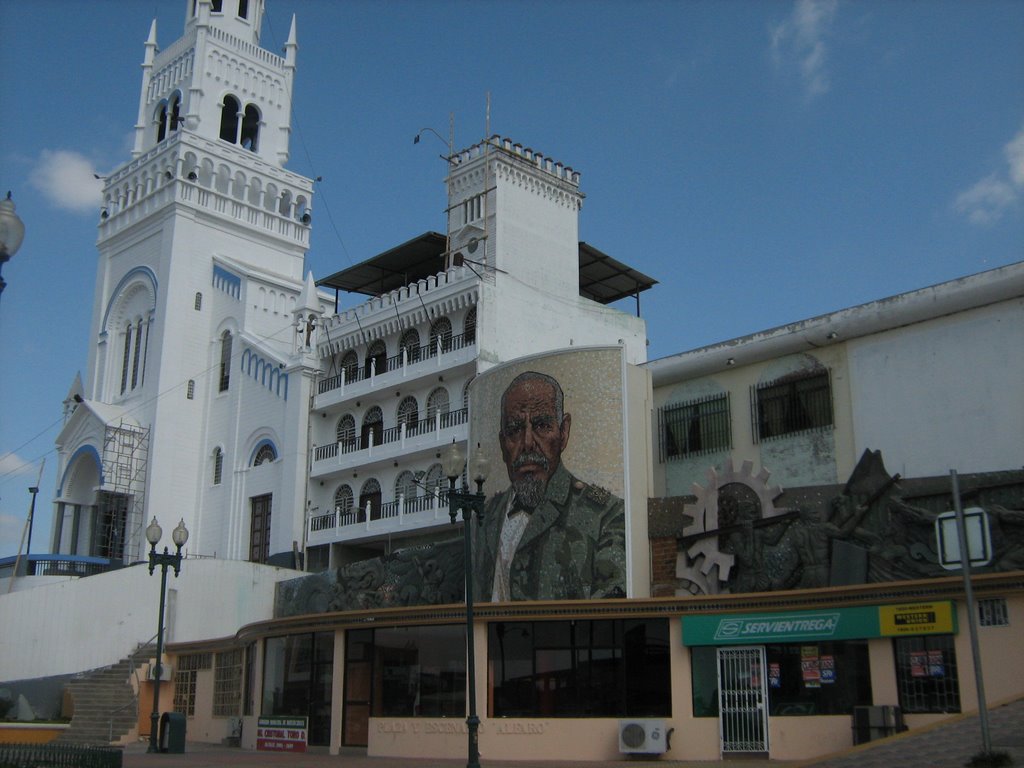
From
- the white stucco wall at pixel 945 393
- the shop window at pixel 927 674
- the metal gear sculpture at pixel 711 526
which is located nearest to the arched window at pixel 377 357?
the metal gear sculpture at pixel 711 526

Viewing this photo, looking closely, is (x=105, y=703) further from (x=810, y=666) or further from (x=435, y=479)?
(x=810, y=666)

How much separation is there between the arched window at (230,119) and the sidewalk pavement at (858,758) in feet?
124

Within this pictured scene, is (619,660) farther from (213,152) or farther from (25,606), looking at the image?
(213,152)

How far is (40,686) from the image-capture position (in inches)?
1473

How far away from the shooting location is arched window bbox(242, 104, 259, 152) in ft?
185

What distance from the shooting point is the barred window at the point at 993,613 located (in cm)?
1923

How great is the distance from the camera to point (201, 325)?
50.9 metres

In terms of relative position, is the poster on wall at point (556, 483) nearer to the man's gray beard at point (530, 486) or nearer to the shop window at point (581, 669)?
the man's gray beard at point (530, 486)

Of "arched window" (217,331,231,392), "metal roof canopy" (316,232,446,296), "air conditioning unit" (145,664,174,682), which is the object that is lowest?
"air conditioning unit" (145,664,174,682)

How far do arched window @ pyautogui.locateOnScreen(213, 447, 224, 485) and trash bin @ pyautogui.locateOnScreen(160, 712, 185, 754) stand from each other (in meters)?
23.8

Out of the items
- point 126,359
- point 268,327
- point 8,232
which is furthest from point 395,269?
point 8,232

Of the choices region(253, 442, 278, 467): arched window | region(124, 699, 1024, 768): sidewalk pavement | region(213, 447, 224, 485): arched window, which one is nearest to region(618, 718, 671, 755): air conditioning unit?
region(124, 699, 1024, 768): sidewalk pavement

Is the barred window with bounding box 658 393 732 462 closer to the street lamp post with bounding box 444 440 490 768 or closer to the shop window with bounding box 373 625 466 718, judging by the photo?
the shop window with bounding box 373 625 466 718

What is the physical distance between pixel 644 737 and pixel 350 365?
27066 mm
